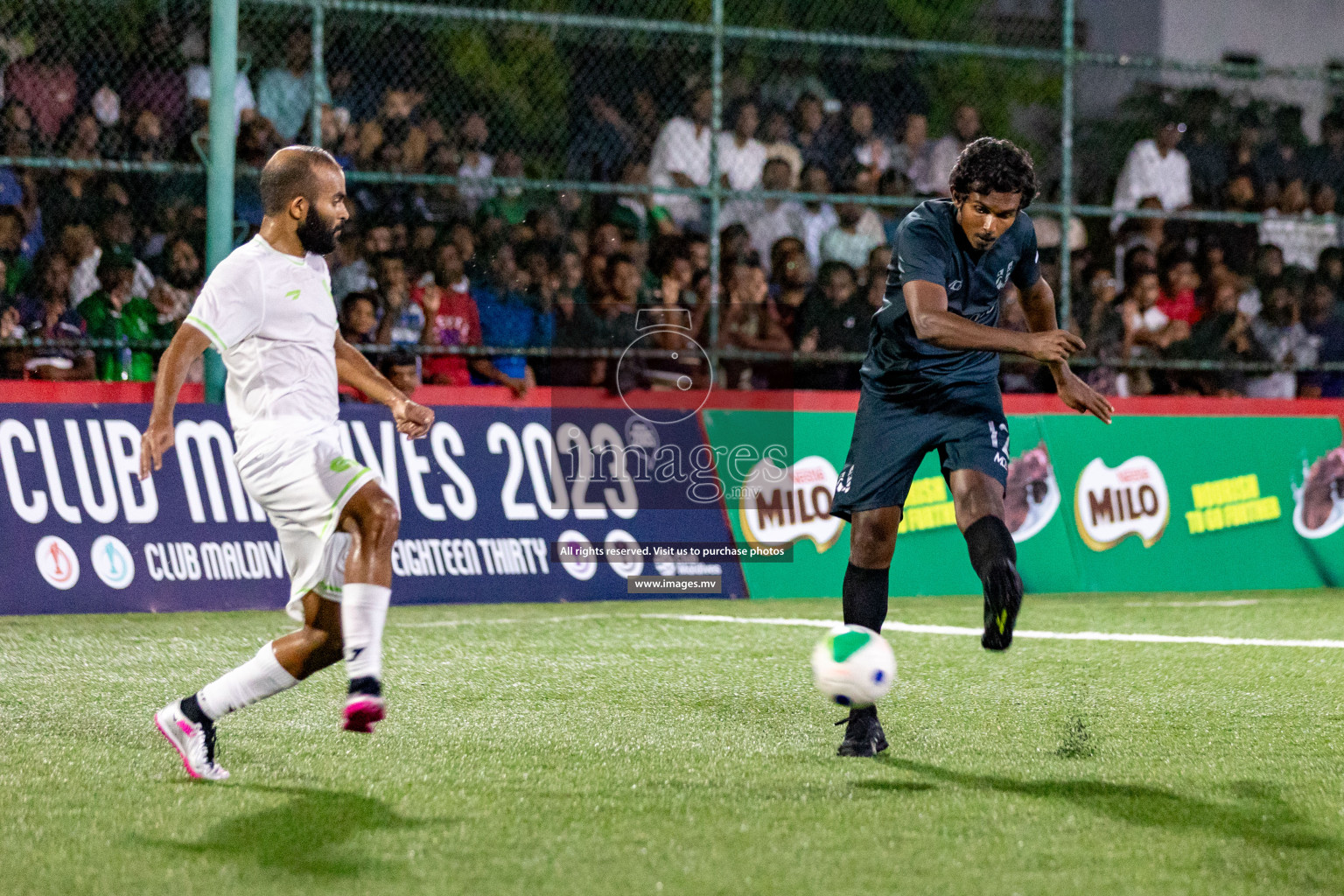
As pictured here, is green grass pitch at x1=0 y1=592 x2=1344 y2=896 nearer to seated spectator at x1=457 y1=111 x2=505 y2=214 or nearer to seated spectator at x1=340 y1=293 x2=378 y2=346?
seated spectator at x1=340 y1=293 x2=378 y2=346

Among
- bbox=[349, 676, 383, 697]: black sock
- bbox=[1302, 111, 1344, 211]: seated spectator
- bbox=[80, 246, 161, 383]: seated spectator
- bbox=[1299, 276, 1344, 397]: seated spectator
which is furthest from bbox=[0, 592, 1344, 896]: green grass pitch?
bbox=[1302, 111, 1344, 211]: seated spectator

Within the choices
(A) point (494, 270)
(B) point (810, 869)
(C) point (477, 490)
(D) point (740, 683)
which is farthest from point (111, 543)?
(B) point (810, 869)

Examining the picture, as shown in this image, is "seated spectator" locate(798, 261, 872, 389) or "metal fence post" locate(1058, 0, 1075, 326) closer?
"seated spectator" locate(798, 261, 872, 389)

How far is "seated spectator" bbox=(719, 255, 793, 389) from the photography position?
38.4ft

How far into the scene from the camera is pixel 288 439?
5141 mm

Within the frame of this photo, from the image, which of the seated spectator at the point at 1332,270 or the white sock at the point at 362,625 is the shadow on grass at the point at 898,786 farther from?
the seated spectator at the point at 1332,270

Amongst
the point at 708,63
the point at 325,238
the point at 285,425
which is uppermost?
the point at 708,63

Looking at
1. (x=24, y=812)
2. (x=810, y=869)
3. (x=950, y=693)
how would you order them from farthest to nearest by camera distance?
(x=950, y=693) → (x=24, y=812) → (x=810, y=869)

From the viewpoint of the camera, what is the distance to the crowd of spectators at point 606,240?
10.8m

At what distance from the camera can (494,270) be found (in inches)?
448

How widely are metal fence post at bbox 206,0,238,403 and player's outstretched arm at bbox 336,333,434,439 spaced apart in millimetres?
4994

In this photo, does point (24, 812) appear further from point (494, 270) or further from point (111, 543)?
point (494, 270)

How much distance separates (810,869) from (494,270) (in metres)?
7.80

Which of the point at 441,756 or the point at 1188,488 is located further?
the point at 1188,488
